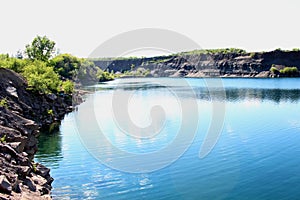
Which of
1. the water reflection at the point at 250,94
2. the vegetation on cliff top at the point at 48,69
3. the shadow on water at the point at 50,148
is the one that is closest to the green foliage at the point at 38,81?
the vegetation on cliff top at the point at 48,69

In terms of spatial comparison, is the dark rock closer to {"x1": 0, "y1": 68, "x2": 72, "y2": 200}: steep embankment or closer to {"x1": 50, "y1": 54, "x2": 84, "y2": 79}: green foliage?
{"x1": 0, "y1": 68, "x2": 72, "y2": 200}: steep embankment

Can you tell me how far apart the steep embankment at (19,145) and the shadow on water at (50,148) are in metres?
2.74

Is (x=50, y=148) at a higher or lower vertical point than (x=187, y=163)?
higher

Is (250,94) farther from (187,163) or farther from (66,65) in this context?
(66,65)

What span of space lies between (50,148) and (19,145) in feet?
40.8

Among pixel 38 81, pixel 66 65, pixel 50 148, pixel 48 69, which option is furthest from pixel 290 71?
pixel 50 148

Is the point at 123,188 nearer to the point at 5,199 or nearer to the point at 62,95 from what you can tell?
the point at 5,199

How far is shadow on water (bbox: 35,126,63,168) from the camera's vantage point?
98.2 ft

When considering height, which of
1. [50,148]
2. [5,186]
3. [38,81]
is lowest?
[50,148]

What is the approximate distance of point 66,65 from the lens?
118 metres

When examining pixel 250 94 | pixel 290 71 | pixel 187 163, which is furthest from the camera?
pixel 290 71

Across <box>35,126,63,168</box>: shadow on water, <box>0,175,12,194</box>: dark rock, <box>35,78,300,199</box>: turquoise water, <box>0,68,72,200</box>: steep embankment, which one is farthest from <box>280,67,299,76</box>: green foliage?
<box>0,175,12,194</box>: dark rock

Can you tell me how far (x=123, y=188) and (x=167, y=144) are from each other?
12.6 m

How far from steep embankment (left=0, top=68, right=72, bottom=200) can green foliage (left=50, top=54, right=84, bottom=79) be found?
6491 centimetres
